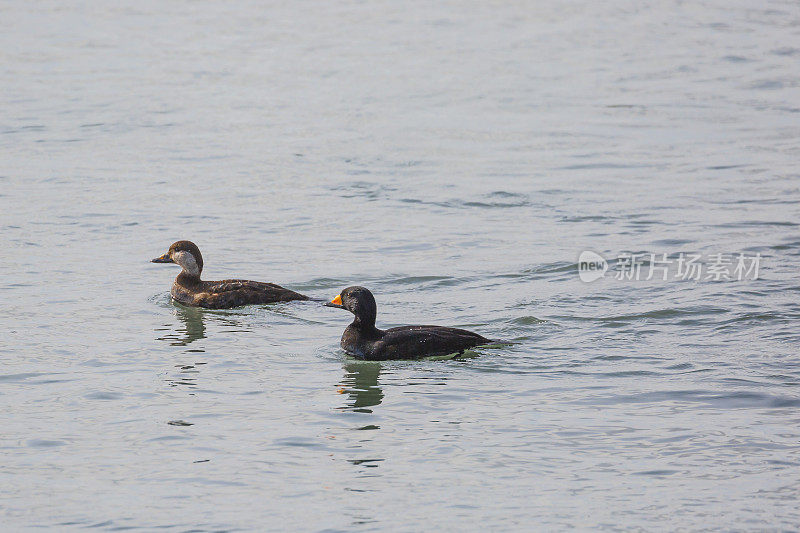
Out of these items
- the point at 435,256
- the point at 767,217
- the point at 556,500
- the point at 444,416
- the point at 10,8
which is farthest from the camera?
the point at 10,8

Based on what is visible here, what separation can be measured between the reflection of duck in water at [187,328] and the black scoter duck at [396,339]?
1831 mm

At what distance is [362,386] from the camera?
38.4 ft

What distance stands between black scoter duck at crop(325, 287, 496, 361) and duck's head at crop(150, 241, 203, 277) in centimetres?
328

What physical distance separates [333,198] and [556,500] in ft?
39.7

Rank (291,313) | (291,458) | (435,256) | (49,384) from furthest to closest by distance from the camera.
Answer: (435,256)
(291,313)
(49,384)
(291,458)

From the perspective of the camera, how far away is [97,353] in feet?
41.5

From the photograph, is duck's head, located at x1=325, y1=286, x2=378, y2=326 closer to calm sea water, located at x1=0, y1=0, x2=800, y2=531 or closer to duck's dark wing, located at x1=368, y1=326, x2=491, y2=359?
duck's dark wing, located at x1=368, y1=326, x2=491, y2=359

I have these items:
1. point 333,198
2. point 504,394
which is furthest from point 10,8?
point 504,394

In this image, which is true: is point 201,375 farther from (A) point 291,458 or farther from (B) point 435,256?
(B) point 435,256

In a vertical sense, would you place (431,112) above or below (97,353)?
above

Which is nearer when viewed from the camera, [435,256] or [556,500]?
[556,500]

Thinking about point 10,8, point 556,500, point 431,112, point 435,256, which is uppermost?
point 10,8
